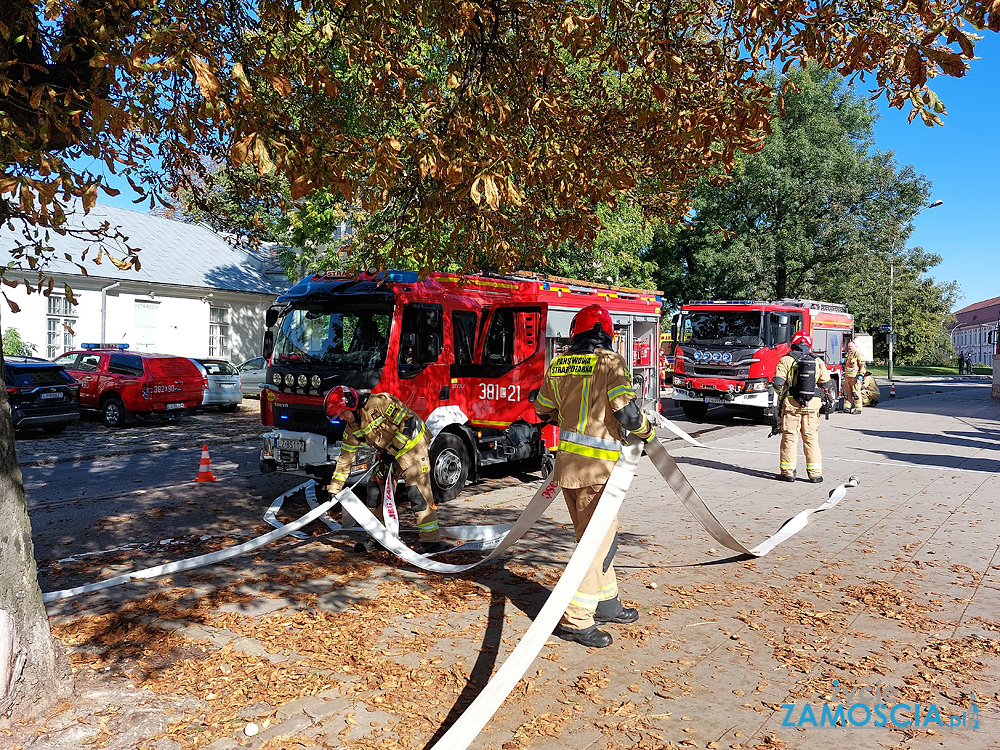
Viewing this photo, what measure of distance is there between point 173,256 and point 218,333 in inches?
124

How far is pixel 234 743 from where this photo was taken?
3553 millimetres

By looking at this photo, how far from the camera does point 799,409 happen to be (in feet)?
33.0

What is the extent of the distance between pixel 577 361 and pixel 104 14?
350cm

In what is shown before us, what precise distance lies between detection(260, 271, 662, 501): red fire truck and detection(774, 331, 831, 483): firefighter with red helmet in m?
3.10

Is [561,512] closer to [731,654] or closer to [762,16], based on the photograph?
[731,654]

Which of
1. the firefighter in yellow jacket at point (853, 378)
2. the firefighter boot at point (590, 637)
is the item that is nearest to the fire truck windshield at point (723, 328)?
the firefighter in yellow jacket at point (853, 378)

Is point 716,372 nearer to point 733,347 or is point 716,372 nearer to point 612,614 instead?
point 733,347

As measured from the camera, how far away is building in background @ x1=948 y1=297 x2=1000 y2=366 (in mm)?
127475

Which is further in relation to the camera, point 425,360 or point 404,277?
point 404,277

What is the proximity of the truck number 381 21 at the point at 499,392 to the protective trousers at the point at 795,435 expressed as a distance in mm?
3633

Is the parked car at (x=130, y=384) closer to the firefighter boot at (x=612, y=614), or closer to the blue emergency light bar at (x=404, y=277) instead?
the blue emergency light bar at (x=404, y=277)

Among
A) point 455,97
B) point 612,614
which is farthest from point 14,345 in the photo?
point 612,614

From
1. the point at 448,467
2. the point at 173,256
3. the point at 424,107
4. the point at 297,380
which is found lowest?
the point at 448,467

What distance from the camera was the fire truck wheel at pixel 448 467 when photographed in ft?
28.8
